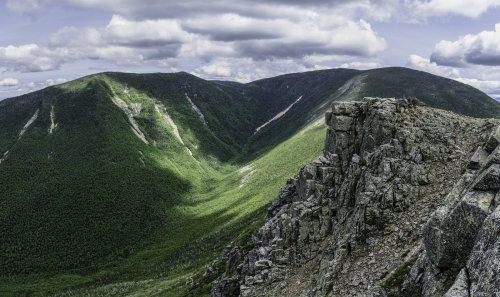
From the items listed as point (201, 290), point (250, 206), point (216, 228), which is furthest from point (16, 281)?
→ point (201, 290)

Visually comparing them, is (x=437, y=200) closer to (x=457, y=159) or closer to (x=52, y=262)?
(x=457, y=159)

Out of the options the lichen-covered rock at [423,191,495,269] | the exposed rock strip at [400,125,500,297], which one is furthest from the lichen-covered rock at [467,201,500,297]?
the lichen-covered rock at [423,191,495,269]

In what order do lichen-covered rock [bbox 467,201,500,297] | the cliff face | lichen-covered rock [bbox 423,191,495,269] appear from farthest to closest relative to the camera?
the cliff face < lichen-covered rock [bbox 423,191,495,269] < lichen-covered rock [bbox 467,201,500,297]

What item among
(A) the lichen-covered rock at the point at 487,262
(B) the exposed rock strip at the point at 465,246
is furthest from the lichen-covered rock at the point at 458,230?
(A) the lichen-covered rock at the point at 487,262

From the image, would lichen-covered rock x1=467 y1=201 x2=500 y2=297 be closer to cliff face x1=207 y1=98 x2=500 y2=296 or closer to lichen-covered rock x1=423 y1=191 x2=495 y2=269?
cliff face x1=207 y1=98 x2=500 y2=296

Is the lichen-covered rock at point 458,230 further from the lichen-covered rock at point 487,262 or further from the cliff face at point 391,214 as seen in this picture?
the lichen-covered rock at point 487,262

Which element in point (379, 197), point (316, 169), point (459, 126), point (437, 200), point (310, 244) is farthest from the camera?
point (316, 169)

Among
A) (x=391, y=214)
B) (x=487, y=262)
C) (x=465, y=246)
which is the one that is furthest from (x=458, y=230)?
(x=391, y=214)

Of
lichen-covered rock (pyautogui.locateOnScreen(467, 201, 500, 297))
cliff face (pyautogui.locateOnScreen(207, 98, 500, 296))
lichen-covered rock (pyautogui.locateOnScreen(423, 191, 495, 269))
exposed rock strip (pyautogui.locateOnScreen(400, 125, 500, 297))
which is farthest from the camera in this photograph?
cliff face (pyautogui.locateOnScreen(207, 98, 500, 296))

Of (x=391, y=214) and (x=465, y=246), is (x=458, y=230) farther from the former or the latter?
(x=391, y=214)
